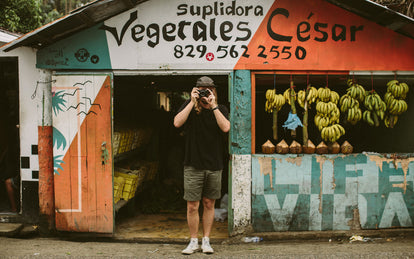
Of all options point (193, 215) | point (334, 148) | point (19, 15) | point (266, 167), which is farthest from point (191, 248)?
point (19, 15)

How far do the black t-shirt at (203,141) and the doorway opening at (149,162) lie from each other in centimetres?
151

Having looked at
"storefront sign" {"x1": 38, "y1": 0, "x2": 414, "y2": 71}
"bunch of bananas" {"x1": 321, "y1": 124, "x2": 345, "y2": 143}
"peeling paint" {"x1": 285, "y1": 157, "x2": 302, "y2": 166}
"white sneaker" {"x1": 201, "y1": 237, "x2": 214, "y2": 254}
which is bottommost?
"white sneaker" {"x1": 201, "y1": 237, "x2": 214, "y2": 254}

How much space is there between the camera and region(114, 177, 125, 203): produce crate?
544cm

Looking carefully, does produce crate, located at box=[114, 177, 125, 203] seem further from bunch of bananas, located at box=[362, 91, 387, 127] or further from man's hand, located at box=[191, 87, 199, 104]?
bunch of bananas, located at box=[362, 91, 387, 127]

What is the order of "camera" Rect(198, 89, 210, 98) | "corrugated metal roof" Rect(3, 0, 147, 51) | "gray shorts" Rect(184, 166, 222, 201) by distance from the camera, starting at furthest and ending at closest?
1. "corrugated metal roof" Rect(3, 0, 147, 51)
2. "gray shorts" Rect(184, 166, 222, 201)
3. "camera" Rect(198, 89, 210, 98)

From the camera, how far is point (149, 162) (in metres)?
7.09

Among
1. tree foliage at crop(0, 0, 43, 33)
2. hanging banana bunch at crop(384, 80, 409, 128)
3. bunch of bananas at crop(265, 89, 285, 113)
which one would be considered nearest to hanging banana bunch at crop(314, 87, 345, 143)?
bunch of bananas at crop(265, 89, 285, 113)

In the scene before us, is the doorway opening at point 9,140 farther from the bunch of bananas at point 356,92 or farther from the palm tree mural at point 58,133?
the bunch of bananas at point 356,92

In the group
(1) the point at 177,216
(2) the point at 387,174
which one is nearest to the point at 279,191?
(2) the point at 387,174

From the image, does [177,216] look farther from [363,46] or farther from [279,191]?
[363,46]

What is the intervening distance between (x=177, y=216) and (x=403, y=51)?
494 cm

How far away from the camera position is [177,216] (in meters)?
6.09

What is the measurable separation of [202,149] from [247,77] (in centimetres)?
149

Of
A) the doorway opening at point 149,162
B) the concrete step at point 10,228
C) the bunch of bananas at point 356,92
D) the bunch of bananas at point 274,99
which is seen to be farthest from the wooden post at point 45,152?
the bunch of bananas at point 356,92
